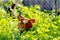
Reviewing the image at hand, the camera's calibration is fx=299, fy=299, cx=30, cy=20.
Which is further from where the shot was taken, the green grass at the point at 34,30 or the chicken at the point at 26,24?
the chicken at the point at 26,24

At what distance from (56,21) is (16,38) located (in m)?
0.62

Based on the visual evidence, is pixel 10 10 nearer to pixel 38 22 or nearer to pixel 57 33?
pixel 38 22

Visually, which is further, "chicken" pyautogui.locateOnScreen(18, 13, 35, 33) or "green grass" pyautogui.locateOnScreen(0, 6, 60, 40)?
"chicken" pyautogui.locateOnScreen(18, 13, 35, 33)

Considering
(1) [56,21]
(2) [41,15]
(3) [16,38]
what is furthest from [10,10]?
(3) [16,38]

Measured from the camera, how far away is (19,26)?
2.79 metres

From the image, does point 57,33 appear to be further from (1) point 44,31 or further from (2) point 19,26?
(2) point 19,26

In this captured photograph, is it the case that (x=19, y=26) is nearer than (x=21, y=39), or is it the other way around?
(x=21, y=39)

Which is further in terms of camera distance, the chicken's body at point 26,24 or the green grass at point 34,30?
the chicken's body at point 26,24

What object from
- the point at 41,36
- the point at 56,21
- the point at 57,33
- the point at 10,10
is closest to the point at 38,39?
the point at 41,36

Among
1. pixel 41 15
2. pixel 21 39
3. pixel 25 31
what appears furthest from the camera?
pixel 41 15

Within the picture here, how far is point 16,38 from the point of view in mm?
2637

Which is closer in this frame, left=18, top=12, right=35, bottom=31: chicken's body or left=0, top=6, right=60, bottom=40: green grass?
left=0, top=6, right=60, bottom=40: green grass

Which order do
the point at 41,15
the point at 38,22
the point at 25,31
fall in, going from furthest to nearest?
the point at 41,15 < the point at 38,22 < the point at 25,31

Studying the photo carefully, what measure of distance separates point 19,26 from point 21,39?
235 mm
